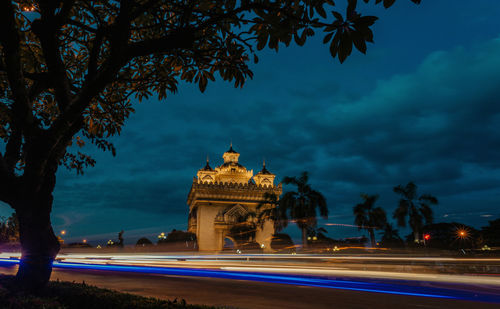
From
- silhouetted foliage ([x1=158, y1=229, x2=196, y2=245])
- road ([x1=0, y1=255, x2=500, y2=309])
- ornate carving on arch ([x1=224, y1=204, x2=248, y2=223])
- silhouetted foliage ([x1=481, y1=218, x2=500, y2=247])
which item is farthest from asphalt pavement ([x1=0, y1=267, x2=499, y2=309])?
silhouetted foliage ([x1=158, y1=229, x2=196, y2=245])

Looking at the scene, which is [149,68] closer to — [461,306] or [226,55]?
[226,55]

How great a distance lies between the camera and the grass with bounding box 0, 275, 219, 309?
5.86 metres

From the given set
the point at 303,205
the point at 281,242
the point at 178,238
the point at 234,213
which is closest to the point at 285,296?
the point at 303,205

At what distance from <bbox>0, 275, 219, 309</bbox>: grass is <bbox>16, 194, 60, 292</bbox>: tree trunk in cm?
27

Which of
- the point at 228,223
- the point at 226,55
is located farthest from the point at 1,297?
the point at 228,223

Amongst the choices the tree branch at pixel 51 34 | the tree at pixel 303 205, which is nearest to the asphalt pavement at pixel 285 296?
the tree branch at pixel 51 34

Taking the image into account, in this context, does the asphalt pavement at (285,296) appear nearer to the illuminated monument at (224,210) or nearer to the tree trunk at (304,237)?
the tree trunk at (304,237)

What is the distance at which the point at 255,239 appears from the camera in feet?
150

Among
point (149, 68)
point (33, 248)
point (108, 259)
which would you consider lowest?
point (108, 259)

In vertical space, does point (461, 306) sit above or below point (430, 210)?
below

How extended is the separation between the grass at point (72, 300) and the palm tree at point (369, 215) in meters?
31.3

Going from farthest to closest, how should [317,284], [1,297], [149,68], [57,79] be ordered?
[317,284] → [149,68] → [1,297] → [57,79]

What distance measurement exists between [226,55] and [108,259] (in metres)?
28.6

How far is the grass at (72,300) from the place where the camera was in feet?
19.2
